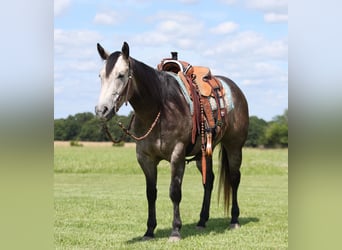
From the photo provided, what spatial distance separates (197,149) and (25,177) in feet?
16.3

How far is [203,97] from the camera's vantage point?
23.6 feet

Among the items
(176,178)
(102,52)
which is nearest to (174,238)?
(176,178)

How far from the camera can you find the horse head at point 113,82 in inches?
214

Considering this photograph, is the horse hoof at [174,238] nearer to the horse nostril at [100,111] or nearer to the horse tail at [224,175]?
the horse tail at [224,175]

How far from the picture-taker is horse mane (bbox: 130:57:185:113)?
6168 millimetres

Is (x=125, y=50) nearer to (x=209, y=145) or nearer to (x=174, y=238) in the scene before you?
(x=209, y=145)

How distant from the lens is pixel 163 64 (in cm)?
739

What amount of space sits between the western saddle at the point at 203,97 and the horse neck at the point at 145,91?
2.20 ft

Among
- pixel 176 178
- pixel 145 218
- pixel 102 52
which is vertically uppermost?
pixel 102 52

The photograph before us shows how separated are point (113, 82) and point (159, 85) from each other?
40.7 inches

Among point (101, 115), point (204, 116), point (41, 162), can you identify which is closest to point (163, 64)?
point (204, 116)

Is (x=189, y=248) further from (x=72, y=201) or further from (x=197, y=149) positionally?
(x=72, y=201)

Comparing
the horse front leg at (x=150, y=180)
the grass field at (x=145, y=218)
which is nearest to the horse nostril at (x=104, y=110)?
the horse front leg at (x=150, y=180)

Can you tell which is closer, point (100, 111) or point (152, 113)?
point (100, 111)
